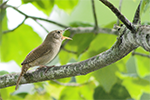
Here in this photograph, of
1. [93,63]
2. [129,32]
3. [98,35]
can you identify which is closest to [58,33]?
[98,35]

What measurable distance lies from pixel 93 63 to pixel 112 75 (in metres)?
0.41

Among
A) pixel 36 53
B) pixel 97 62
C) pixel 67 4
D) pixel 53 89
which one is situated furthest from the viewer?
pixel 53 89

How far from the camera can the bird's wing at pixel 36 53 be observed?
3.32 ft

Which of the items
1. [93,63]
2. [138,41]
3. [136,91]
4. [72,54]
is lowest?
[136,91]

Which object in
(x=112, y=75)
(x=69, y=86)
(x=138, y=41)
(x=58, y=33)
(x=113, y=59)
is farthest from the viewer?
(x=69, y=86)

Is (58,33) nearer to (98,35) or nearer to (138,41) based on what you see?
(98,35)

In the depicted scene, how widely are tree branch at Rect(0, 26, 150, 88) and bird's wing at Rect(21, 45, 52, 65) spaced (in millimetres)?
86

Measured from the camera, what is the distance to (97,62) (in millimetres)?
685

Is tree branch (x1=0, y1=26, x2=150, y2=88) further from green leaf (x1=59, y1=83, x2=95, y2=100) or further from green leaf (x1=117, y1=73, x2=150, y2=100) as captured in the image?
green leaf (x1=117, y1=73, x2=150, y2=100)

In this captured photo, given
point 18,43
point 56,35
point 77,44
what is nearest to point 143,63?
point 77,44

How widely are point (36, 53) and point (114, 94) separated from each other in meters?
0.59

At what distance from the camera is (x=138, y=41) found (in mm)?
521

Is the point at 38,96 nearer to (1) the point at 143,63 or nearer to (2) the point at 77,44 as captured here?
(2) the point at 77,44

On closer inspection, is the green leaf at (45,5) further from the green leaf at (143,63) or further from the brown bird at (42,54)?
the green leaf at (143,63)
